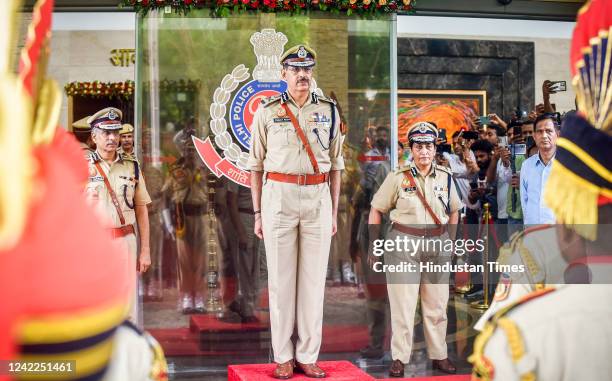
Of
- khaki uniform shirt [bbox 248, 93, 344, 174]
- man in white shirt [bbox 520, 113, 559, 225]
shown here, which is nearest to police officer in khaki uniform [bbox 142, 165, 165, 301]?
khaki uniform shirt [bbox 248, 93, 344, 174]

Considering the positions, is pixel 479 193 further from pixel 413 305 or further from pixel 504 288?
pixel 504 288

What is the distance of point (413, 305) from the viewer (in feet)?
20.5

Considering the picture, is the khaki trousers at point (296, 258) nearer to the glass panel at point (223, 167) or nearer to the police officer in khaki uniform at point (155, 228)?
the glass panel at point (223, 167)

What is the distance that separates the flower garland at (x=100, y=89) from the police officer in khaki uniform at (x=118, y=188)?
18.4 feet

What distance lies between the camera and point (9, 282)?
3.89 feet

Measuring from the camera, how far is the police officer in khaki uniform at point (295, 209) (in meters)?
4.85

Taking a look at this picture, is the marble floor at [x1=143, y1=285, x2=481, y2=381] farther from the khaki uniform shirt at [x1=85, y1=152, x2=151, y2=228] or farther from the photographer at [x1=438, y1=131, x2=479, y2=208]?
the photographer at [x1=438, y1=131, x2=479, y2=208]

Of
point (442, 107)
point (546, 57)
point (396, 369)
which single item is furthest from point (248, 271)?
point (546, 57)

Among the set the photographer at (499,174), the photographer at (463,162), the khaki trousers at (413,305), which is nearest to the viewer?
the khaki trousers at (413,305)

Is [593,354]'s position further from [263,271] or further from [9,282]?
[263,271]

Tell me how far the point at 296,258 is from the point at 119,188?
5.72 ft

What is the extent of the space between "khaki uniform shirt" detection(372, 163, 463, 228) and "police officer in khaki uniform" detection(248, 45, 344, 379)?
1.34 m

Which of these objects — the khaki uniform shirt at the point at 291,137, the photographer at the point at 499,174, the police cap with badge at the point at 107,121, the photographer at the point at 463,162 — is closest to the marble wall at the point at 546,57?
the photographer at the point at 463,162

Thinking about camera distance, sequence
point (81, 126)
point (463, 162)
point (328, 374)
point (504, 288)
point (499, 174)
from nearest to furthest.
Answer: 1. point (504, 288)
2. point (328, 374)
3. point (499, 174)
4. point (463, 162)
5. point (81, 126)
